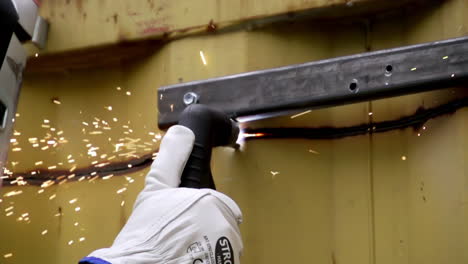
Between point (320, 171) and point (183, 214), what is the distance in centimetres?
39

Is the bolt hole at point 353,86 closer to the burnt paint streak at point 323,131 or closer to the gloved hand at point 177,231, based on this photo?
the burnt paint streak at point 323,131

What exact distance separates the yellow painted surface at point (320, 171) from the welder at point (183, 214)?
16cm

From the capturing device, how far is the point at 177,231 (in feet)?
4.75

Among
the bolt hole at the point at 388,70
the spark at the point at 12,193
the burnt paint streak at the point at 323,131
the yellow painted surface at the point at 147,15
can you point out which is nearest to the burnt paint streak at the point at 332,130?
the burnt paint streak at the point at 323,131

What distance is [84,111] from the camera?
202 centimetres

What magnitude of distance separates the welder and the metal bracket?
92 millimetres

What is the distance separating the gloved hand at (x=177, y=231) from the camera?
142 centimetres

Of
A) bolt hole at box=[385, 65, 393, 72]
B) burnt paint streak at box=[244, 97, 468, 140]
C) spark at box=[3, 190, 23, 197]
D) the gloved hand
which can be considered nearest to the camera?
the gloved hand

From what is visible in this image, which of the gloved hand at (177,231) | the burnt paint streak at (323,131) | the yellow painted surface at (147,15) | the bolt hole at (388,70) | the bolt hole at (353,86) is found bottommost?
the gloved hand at (177,231)

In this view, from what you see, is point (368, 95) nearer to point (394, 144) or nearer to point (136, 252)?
point (394, 144)

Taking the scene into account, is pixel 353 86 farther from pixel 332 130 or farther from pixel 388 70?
pixel 332 130

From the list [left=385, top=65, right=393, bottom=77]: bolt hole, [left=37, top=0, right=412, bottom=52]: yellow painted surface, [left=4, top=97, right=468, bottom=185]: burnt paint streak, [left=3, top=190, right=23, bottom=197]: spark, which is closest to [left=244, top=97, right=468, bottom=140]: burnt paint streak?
[left=4, top=97, right=468, bottom=185]: burnt paint streak

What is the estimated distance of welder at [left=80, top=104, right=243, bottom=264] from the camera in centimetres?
143

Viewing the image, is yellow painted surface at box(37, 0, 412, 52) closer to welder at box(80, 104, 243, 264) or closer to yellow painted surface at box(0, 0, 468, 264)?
yellow painted surface at box(0, 0, 468, 264)
